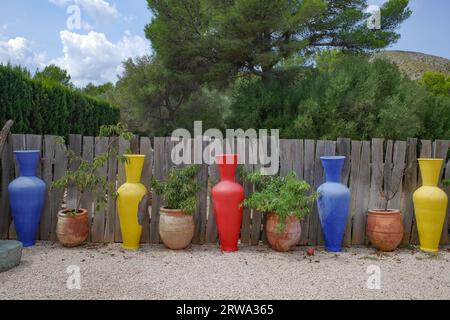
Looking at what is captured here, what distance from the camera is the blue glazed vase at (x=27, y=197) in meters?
4.09

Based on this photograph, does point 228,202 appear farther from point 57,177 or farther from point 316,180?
point 57,177

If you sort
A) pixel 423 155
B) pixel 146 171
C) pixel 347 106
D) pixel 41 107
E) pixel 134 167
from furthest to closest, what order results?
1. pixel 347 106
2. pixel 41 107
3. pixel 423 155
4. pixel 146 171
5. pixel 134 167

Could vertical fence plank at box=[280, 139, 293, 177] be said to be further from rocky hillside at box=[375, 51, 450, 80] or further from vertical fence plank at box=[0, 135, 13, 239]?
rocky hillside at box=[375, 51, 450, 80]

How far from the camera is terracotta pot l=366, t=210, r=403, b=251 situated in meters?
4.12

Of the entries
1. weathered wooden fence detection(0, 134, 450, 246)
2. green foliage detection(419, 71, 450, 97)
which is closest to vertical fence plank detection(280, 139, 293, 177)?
weathered wooden fence detection(0, 134, 450, 246)

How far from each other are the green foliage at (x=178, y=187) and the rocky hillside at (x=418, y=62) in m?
42.3

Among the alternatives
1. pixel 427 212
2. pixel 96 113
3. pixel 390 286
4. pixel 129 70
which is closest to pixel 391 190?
pixel 427 212

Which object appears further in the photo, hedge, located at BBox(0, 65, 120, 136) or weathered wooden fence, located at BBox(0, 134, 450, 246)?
hedge, located at BBox(0, 65, 120, 136)

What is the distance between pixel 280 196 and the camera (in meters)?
3.98

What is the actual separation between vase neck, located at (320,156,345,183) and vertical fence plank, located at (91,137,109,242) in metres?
2.48

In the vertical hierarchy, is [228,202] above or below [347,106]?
below

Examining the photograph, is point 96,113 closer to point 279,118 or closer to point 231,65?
point 231,65

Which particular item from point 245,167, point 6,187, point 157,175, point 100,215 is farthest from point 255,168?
point 6,187

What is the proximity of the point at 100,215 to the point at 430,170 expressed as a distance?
148 inches
